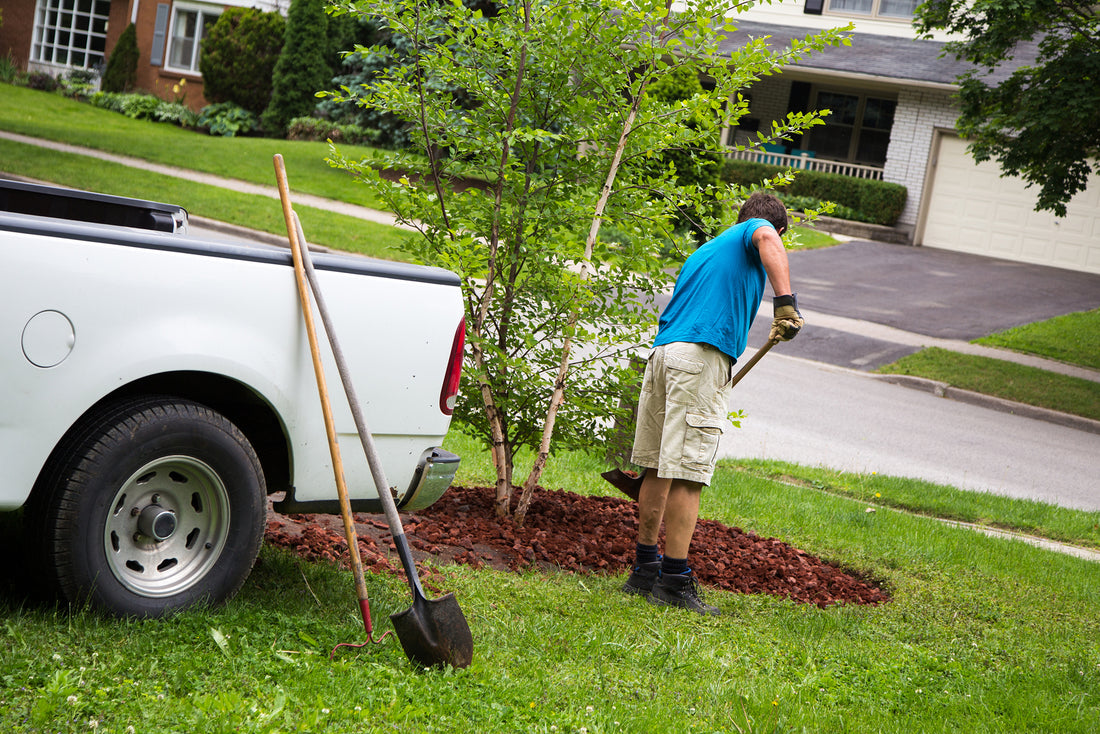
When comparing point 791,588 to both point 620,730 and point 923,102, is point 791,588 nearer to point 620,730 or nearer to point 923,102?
point 620,730

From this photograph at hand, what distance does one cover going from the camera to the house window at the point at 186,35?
29562 mm

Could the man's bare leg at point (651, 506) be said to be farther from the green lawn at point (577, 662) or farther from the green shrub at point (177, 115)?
the green shrub at point (177, 115)

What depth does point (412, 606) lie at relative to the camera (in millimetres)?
3451

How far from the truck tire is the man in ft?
6.20

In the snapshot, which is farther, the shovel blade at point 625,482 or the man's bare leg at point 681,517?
the shovel blade at point 625,482

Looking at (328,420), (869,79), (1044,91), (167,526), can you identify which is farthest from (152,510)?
Result: (869,79)

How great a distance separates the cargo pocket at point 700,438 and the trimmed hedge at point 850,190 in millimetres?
20838

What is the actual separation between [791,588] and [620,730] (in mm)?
2250

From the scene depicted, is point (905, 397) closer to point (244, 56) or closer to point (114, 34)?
point (244, 56)

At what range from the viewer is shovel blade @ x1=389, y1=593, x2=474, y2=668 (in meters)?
3.36

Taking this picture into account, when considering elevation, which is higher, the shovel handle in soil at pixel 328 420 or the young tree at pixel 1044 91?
the young tree at pixel 1044 91

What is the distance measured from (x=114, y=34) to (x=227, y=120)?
6852 mm

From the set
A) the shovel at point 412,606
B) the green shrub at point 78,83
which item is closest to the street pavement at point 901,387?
the shovel at point 412,606

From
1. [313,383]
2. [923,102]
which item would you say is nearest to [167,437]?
[313,383]
